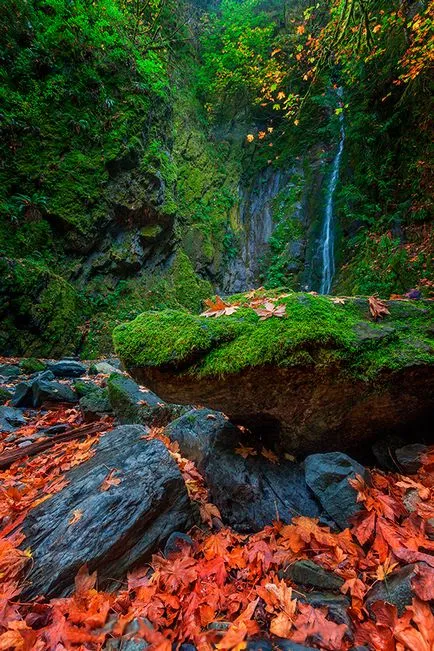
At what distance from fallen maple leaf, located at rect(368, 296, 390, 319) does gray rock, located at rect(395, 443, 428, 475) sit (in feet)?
3.71

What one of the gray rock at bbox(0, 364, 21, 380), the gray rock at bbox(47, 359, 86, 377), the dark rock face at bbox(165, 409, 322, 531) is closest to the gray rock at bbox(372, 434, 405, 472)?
the dark rock face at bbox(165, 409, 322, 531)

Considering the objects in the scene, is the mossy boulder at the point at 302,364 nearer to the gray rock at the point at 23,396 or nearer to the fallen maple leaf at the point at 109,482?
the fallen maple leaf at the point at 109,482

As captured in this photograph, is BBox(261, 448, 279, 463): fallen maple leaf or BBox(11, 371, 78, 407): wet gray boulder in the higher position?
BBox(11, 371, 78, 407): wet gray boulder

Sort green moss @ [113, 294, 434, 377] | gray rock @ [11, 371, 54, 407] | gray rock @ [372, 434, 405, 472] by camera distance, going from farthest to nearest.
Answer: gray rock @ [11, 371, 54, 407]
gray rock @ [372, 434, 405, 472]
green moss @ [113, 294, 434, 377]

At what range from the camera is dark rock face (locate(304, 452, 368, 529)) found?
7.25 feet

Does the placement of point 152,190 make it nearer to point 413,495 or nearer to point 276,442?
point 276,442

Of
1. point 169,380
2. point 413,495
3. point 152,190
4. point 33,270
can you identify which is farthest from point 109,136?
point 413,495

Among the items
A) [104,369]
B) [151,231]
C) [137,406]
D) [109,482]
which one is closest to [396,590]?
[109,482]

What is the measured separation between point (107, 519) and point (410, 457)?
238 cm

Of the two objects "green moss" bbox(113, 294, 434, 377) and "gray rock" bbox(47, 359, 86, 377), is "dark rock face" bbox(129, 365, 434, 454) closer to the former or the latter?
"green moss" bbox(113, 294, 434, 377)

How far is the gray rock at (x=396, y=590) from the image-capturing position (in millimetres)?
1488

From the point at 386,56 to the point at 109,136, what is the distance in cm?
865

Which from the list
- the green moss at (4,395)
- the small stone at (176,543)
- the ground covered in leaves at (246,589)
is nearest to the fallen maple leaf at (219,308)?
the ground covered in leaves at (246,589)

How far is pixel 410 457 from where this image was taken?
2553 mm
